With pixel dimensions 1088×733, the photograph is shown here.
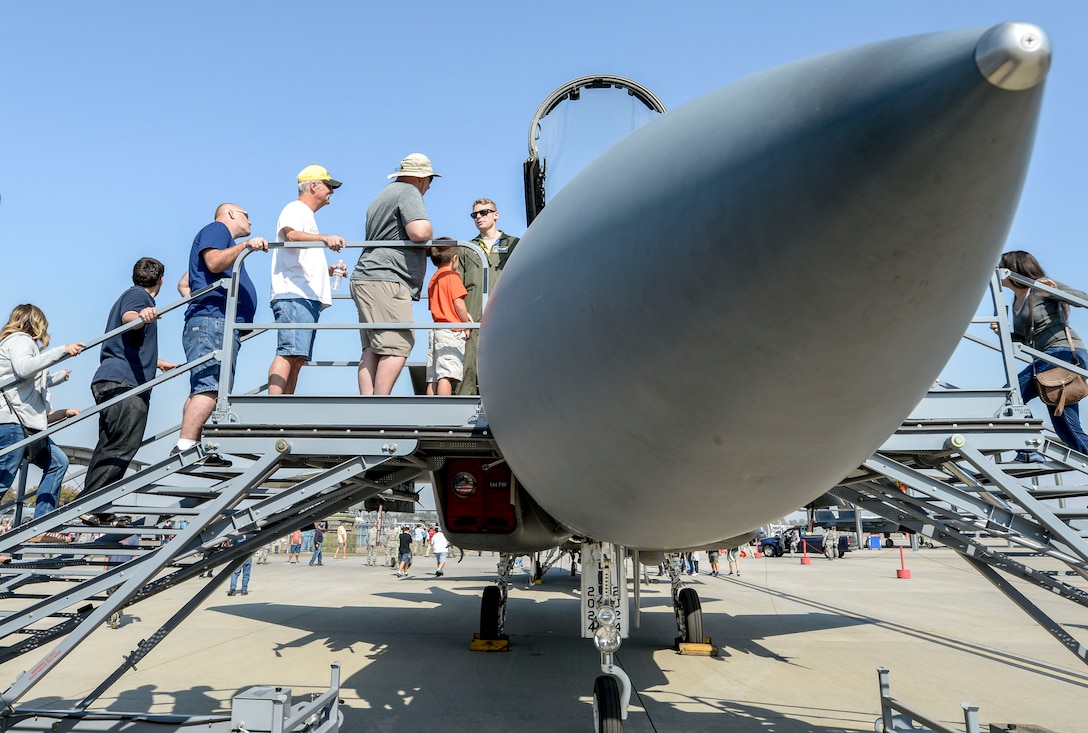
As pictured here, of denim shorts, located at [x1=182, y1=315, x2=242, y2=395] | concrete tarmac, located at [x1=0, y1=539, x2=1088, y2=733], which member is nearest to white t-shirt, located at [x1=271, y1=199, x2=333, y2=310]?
denim shorts, located at [x1=182, y1=315, x2=242, y2=395]

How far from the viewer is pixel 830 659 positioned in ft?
25.8

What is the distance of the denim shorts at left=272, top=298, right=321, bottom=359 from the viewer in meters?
4.53

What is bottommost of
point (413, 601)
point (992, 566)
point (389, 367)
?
point (413, 601)

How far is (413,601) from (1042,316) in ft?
38.6

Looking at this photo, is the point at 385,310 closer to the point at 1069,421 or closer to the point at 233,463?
the point at 233,463

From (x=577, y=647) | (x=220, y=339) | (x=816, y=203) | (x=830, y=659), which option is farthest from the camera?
(x=577, y=647)

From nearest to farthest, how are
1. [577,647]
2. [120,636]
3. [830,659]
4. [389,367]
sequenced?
[389,367] < [830,659] < [577,647] < [120,636]

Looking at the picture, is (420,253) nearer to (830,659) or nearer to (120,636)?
(830,659)

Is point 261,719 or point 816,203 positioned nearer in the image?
point 816,203

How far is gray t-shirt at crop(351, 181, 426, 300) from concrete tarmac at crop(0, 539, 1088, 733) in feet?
9.90

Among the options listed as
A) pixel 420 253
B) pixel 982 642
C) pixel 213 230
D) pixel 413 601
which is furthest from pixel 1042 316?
pixel 413 601

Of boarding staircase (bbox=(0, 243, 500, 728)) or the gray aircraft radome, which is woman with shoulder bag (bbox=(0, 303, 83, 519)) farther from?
the gray aircraft radome

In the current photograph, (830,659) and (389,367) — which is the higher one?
(389,367)

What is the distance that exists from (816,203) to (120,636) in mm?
10528
